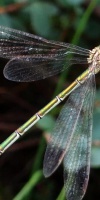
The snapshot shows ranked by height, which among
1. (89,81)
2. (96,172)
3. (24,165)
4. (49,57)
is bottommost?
(96,172)

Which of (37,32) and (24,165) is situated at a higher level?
(37,32)

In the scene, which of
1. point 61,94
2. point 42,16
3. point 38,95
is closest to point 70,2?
point 42,16

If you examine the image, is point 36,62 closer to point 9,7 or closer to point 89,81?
point 89,81

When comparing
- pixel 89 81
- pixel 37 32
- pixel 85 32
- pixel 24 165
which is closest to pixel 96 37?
pixel 85 32

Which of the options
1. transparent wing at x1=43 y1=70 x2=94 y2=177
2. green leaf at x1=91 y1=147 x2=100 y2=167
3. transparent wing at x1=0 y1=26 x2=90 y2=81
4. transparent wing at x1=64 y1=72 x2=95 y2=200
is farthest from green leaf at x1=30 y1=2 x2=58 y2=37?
green leaf at x1=91 y1=147 x2=100 y2=167

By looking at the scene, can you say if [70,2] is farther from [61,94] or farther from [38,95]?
[38,95]

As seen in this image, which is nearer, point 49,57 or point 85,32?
point 49,57
